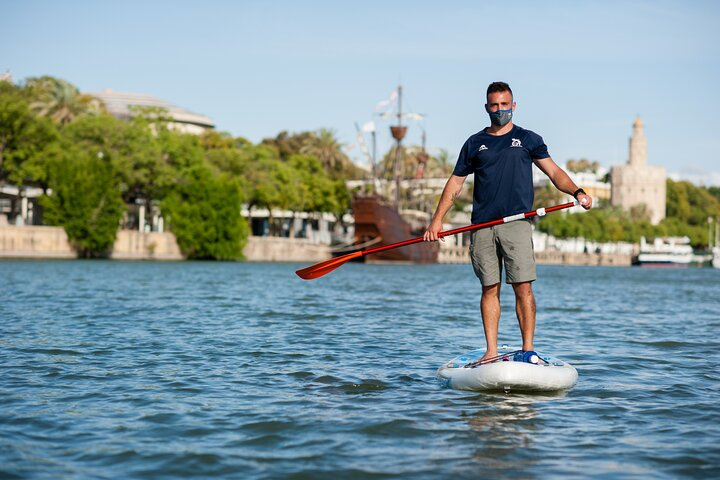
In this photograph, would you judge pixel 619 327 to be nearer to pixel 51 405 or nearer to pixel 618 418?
pixel 618 418

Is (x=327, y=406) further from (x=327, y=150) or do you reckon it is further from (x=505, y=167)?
(x=327, y=150)

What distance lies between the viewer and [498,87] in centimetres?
931

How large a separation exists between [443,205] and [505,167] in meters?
0.73

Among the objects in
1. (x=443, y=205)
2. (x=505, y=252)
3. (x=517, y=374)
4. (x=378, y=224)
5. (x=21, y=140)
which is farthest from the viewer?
(x=378, y=224)

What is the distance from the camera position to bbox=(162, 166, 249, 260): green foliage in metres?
73.4

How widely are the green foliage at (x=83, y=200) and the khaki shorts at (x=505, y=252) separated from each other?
58422 millimetres

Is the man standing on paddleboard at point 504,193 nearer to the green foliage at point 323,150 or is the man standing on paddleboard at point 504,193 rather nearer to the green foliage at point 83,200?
the green foliage at point 83,200

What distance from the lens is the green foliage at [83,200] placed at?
2579 inches

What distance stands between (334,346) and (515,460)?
22.7 feet

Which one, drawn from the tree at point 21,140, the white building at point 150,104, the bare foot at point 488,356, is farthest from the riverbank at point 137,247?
the bare foot at point 488,356

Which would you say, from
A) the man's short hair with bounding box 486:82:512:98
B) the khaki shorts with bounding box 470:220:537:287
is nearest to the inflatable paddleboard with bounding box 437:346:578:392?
the khaki shorts with bounding box 470:220:537:287

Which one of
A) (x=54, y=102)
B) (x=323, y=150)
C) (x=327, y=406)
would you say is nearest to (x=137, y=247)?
(x=54, y=102)

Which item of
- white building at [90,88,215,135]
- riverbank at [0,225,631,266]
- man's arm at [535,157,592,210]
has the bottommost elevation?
riverbank at [0,225,631,266]

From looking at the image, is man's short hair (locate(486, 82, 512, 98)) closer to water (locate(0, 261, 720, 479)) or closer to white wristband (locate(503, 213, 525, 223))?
white wristband (locate(503, 213, 525, 223))
